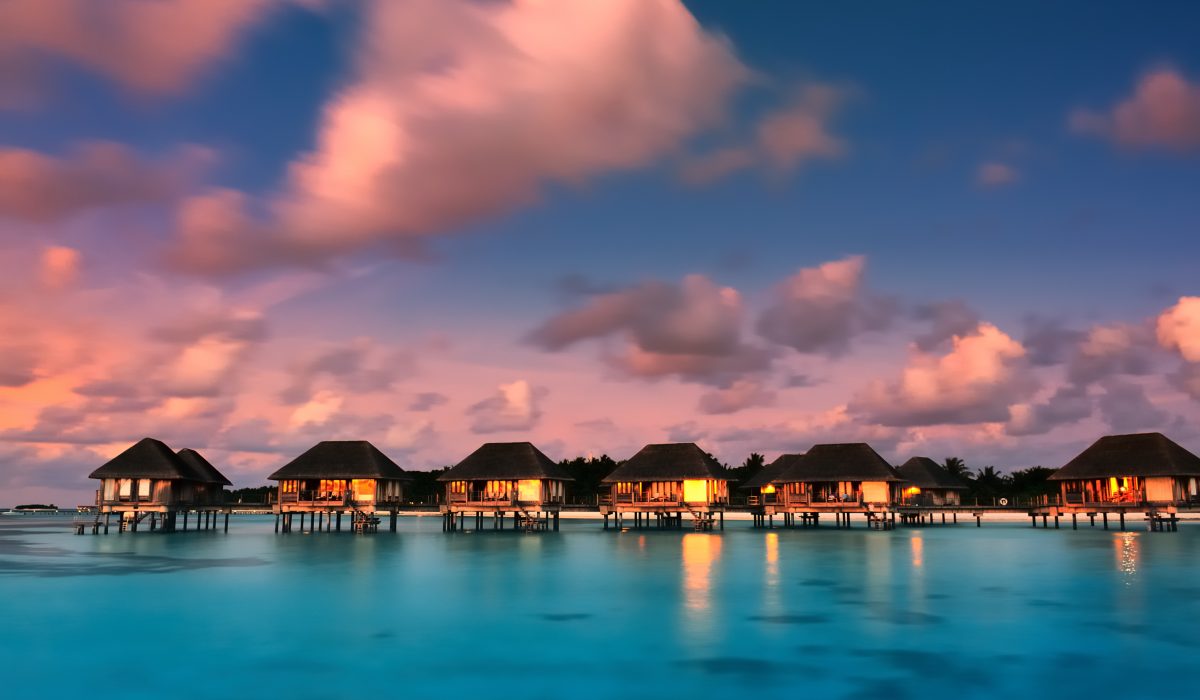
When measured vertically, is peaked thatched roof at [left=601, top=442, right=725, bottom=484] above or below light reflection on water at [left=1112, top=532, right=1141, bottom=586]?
above

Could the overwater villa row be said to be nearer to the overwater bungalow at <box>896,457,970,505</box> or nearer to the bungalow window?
the bungalow window

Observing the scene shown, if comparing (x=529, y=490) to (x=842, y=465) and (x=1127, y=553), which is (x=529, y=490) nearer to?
(x=842, y=465)

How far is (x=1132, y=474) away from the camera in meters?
60.1

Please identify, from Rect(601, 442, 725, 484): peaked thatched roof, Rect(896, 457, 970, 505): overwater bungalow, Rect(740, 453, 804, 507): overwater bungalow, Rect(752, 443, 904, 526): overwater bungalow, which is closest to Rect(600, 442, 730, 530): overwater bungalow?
Rect(601, 442, 725, 484): peaked thatched roof

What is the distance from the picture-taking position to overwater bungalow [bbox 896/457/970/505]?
82.8 metres

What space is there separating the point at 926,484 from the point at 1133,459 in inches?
898

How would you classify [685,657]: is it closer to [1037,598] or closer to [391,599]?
[391,599]

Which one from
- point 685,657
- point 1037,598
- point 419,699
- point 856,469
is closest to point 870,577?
point 1037,598

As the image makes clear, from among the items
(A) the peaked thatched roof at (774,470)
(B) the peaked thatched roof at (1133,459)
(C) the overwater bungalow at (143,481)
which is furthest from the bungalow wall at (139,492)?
(B) the peaked thatched roof at (1133,459)

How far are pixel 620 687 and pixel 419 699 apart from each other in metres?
3.90

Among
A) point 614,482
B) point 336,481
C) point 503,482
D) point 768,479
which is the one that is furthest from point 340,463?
point 768,479

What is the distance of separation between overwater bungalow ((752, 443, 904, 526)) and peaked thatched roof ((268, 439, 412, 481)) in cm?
2940

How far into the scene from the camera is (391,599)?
29641mm

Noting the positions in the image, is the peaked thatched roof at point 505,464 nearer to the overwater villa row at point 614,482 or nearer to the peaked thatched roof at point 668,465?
the overwater villa row at point 614,482
